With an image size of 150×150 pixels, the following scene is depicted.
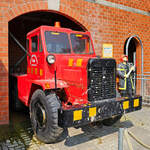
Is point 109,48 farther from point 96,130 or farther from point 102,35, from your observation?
point 96,130

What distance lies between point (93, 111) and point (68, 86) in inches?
32.5

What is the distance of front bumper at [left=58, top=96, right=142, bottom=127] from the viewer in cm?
307

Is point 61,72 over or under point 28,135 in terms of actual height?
over

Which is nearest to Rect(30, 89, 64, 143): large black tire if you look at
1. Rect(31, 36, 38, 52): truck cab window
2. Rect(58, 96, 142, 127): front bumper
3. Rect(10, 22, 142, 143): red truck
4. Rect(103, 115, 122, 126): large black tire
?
Rect(10, 22, 142, 143): red truck

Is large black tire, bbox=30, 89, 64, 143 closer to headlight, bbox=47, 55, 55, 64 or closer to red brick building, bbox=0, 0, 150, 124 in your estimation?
headlight, bbox=47, 55, 55, 64

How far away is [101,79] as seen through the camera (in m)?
3.65

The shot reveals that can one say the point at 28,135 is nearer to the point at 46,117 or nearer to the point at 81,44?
the point at 46,117

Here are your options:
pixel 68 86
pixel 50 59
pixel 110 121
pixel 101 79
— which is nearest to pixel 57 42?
pixel 50 59

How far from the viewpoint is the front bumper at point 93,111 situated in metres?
3.07

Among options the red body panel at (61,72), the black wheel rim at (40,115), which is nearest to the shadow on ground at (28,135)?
the black wheel rim at (40,115)

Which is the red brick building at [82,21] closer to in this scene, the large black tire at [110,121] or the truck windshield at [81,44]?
the truck windshield at [81,44]

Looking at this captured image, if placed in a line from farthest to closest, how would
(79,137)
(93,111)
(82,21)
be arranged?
(82,21) < (79,137) < (93,111)

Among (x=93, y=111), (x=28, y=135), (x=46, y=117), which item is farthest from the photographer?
(x=28, y=135)

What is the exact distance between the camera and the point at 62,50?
432 centimetres
